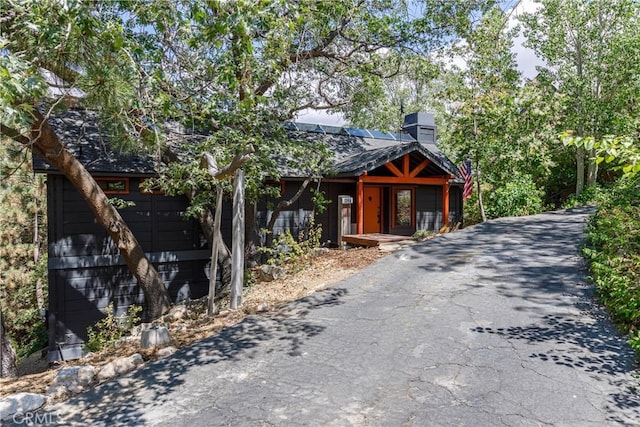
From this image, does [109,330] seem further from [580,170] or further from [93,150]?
[580,170]

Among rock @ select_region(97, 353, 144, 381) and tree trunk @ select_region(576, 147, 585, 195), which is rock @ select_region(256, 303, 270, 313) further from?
tree trunk @ select_region(576, 147, 585, 195)

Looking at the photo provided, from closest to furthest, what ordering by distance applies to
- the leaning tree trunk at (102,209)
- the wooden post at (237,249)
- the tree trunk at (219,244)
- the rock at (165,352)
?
the rock at (165,352) < the wooden post at (237,249) < the leaning tree trunk at (102,209) < the tree trunk at (219,244)

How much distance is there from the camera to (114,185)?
9.17 m

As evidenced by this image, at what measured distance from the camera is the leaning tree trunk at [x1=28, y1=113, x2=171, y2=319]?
6.73 metres

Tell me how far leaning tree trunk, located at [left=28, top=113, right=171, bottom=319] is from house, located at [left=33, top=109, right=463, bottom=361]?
97 cm

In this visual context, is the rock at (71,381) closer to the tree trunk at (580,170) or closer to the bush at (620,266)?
A: the bush at (620,266)

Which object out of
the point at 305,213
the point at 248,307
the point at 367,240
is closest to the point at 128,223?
the point at 248,307

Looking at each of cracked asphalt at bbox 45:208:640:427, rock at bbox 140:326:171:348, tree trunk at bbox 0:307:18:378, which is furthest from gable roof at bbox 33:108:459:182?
cracked asphalt at bbox 45:208:640:427

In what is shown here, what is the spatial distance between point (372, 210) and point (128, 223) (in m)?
7.73

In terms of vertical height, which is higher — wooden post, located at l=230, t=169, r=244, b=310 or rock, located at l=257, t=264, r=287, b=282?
wooden post, located at l=230, t=169, r=244, b=310

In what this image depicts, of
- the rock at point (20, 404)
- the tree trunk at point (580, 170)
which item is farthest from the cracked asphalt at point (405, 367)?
the tree trunk at point (580, 170)

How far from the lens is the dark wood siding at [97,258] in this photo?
8.45 m

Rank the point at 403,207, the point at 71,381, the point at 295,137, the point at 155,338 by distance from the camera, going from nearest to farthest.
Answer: the point at 71,381 → the point at 155,338 → the point at 295,137 → the point at 403,207

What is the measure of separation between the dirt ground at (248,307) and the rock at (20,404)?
0.41 meters
